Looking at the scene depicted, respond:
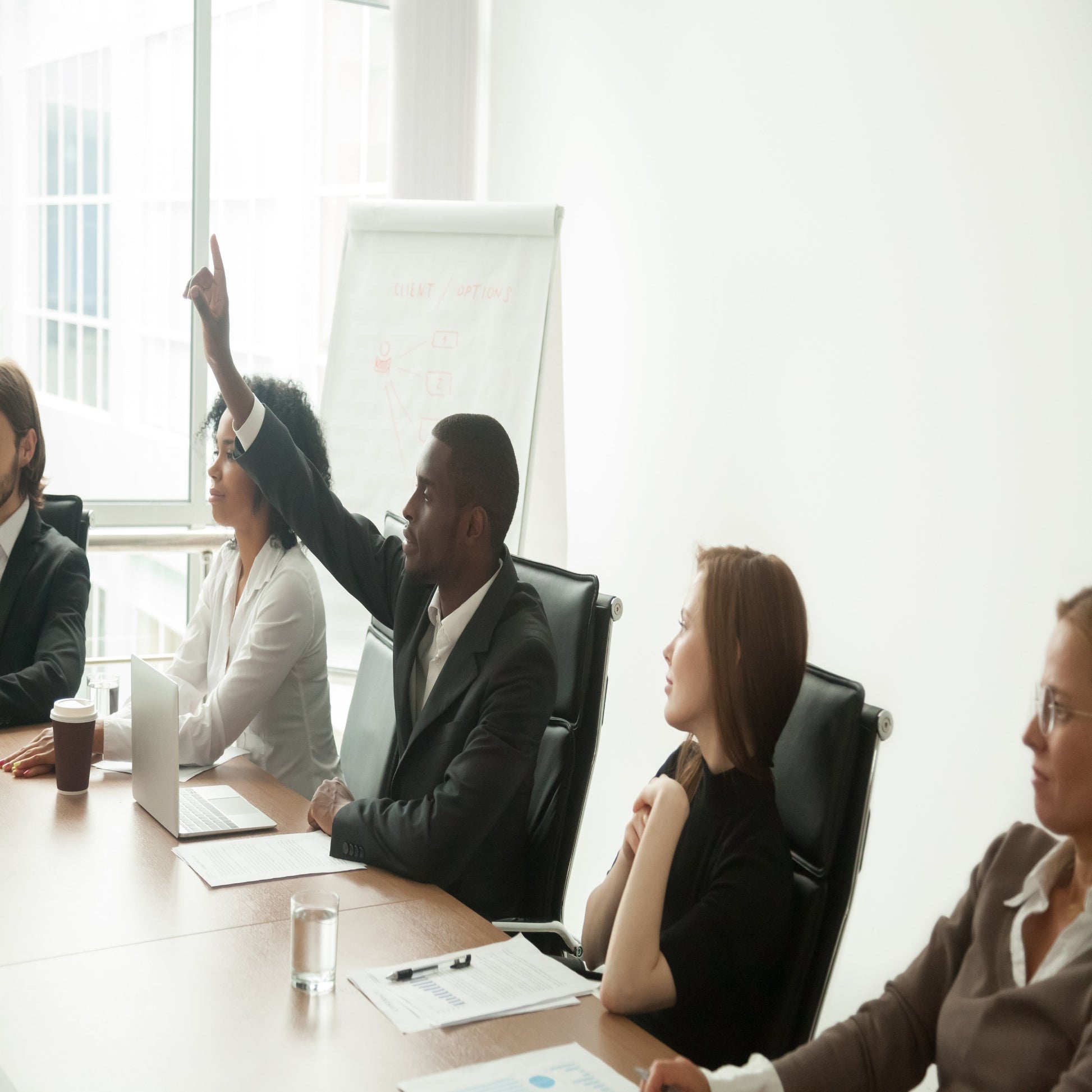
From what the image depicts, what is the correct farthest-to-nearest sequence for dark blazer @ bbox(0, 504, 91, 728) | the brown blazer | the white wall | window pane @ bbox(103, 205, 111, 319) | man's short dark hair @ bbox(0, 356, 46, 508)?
window pane @ bbox(103, 205, 111, 319) < man's short dark hair @ bbox(0, 356, 46, 508) < dark blazer @ bbox(0, 504, 91, 728) < the white wall < the brown blazer

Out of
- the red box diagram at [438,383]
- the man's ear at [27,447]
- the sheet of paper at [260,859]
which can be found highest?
the red box diagram at [438,383]

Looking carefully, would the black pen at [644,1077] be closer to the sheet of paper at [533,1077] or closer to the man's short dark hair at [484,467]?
the sheet of paper at [533,1077]

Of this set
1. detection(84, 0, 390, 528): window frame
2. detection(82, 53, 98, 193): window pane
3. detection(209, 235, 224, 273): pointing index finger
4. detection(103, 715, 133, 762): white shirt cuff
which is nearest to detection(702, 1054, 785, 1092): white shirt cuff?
detection(103, 715, 133, 762): white shirt cuff

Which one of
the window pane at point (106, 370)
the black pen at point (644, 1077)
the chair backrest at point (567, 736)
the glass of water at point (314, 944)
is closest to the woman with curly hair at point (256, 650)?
the chair backrest at point (567, 736)

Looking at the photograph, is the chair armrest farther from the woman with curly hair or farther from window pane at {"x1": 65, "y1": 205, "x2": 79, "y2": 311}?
window pane at {"x1": 65, "y1": 205, "x2": 79, "y2": 311}

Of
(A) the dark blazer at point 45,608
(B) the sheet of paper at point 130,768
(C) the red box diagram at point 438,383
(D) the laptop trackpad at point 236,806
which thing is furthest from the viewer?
(C) the red box diagram at point 438,383

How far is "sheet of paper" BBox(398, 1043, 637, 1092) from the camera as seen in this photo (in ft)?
3.76

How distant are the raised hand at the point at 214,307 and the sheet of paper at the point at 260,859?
956 mm

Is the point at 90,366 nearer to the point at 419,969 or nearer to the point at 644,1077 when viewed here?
the point at 419,969

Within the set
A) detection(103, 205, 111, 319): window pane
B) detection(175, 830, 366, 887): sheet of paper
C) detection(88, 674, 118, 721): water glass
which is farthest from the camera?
detection(103, 205, 111, 319): window pane

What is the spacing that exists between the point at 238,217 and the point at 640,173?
1593mm

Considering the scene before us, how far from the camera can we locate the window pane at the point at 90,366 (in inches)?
161

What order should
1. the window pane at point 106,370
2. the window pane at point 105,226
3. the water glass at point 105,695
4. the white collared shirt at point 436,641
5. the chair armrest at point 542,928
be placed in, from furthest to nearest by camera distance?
the window pane at point 106,370 → the window pane at point 105,226 → the water glass at point 105,695 → the white collared shirt at point 436,641 → the chair armrest at point 542,928

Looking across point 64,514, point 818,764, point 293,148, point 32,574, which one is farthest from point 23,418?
point 818,764
